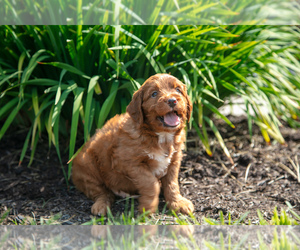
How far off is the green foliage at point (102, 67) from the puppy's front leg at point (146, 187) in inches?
24.8

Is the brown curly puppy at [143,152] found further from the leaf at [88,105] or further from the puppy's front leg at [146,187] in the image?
the leaf at [88,105]

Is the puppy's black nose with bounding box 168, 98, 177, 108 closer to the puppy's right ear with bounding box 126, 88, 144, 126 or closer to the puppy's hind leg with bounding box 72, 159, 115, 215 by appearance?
the puppy's right ear with bounding box 126, 88, 144, 126

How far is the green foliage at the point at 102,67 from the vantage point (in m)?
3.17

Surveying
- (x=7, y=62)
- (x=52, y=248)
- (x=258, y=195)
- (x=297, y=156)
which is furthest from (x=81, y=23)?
(x=297, y=156)

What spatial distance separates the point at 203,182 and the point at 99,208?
1050mm

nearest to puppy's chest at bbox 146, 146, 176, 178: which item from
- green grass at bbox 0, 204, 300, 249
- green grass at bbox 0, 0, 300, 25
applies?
green grass at bbox 0, 204, 300, 249

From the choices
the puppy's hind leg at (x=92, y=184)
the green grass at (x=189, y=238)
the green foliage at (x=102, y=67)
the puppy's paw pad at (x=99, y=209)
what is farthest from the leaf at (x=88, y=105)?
the green grass at (x=189, y=238)

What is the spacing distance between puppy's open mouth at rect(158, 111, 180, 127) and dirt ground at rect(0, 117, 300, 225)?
688 millimetres

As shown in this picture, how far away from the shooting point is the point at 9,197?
3199 millimetres

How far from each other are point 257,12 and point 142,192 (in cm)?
263

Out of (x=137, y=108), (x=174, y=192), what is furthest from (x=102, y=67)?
(x=174, y=192)

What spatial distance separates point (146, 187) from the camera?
8.70ft

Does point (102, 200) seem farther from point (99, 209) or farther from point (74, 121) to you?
point (74, 121)

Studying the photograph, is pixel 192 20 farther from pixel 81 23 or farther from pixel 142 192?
pixel 142 192
